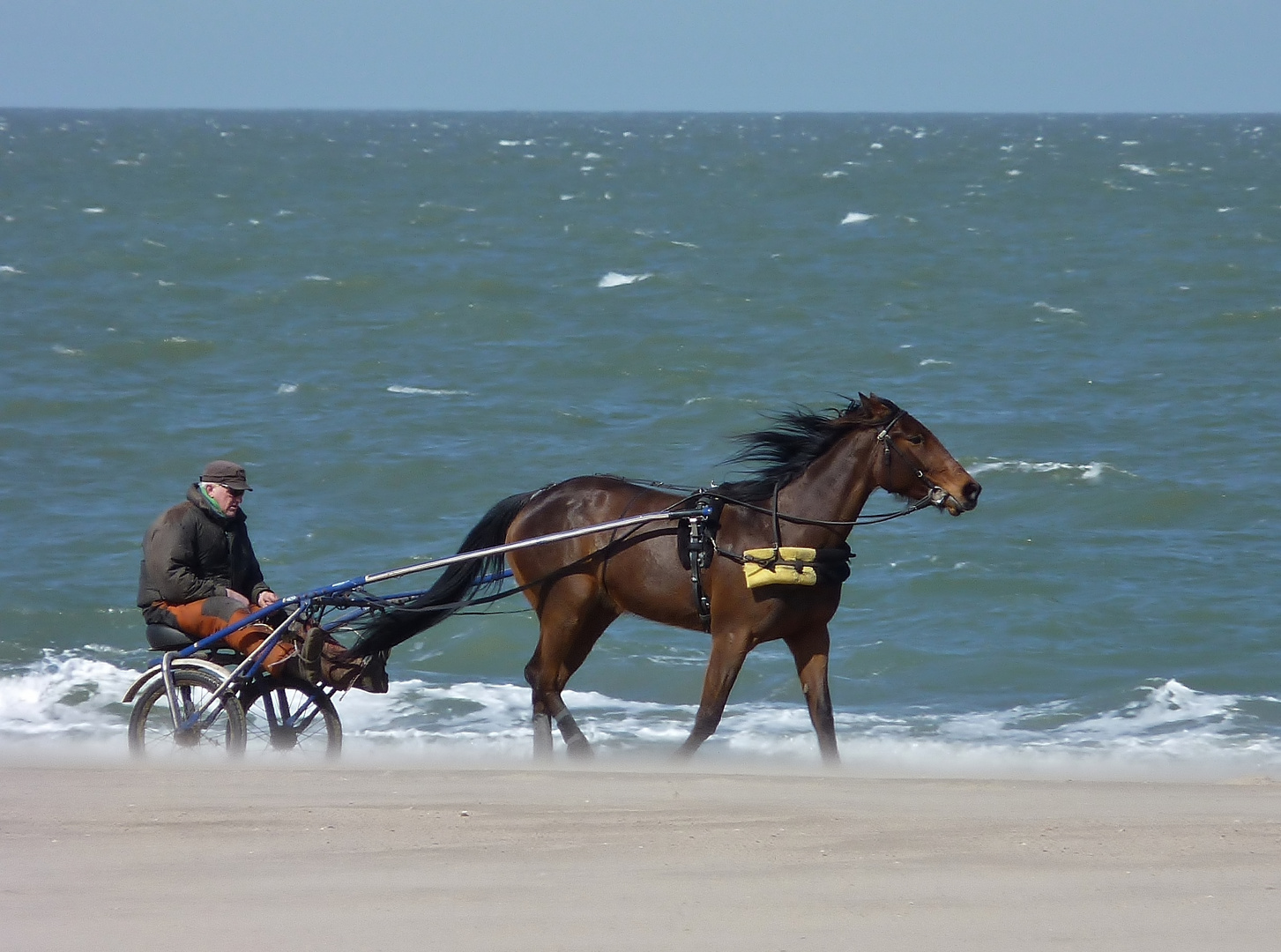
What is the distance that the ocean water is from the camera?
10.8 meters

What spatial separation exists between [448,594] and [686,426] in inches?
406

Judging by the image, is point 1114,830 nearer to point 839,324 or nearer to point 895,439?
point 895,439

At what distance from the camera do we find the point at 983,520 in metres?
15.2

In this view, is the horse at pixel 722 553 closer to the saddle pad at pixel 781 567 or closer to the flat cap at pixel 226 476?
the saddle pad at pixel 781 567

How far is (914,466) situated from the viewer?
288 inches

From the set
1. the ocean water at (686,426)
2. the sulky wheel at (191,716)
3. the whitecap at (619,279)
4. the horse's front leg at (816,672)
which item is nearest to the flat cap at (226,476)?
the sulky wheel at (191,716)

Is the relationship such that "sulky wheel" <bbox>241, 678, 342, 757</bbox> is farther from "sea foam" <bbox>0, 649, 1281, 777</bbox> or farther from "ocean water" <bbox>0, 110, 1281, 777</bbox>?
"ocean water" <bbox>0, 110, 1281, 777</bbox>

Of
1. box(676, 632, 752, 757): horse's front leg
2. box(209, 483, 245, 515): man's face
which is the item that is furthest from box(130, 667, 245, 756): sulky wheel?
box(676, 632, 752, 757): horse's front leg

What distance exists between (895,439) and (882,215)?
35311 millimetres

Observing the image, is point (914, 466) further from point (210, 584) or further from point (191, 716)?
point (191, 716)

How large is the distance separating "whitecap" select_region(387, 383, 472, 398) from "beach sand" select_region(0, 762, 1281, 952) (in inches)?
525

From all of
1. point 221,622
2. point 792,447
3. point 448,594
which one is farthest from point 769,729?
point 221,622

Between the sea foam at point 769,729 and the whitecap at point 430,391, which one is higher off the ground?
the whitecap at point 430,391

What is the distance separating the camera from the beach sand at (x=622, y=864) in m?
A: 4.88
